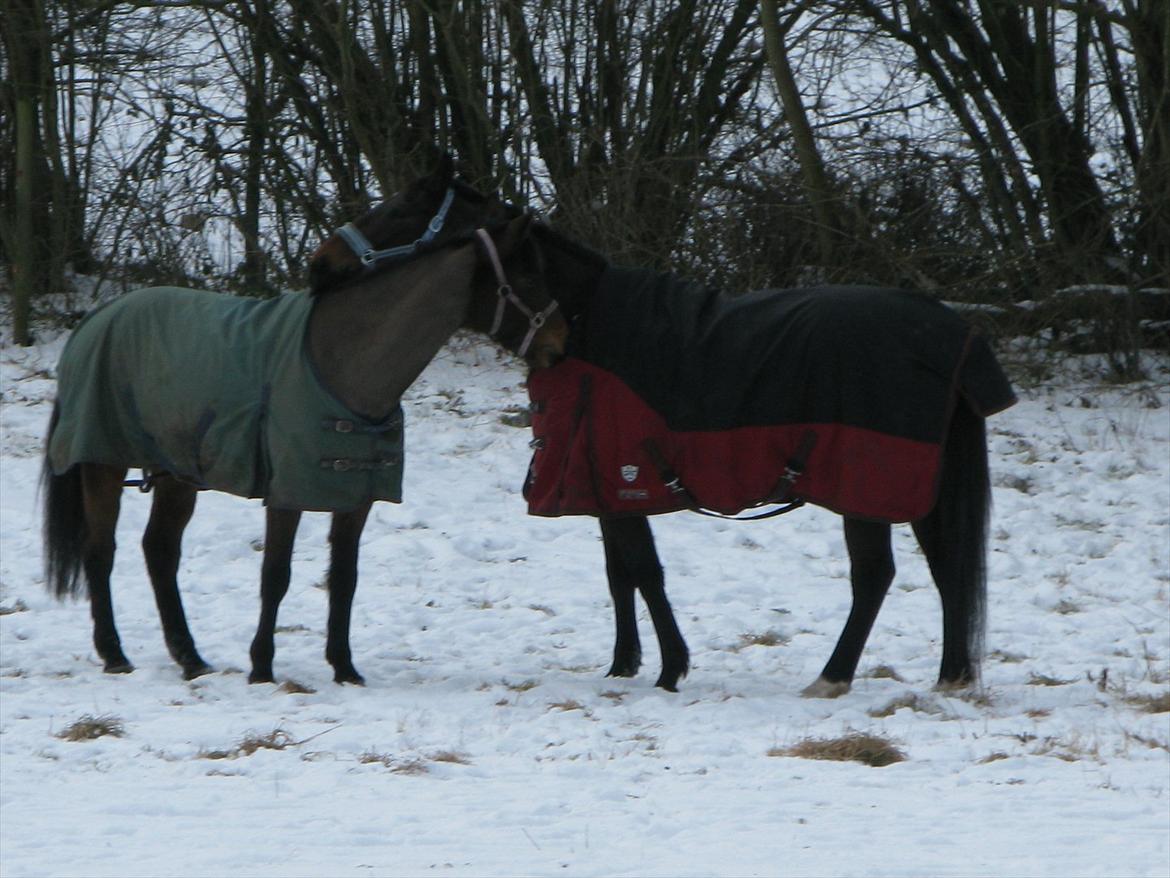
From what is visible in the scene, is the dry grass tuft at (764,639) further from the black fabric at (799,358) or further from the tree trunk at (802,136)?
the tree trunk at (802,136)

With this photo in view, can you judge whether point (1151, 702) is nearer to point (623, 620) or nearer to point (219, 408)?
point (623, 620)

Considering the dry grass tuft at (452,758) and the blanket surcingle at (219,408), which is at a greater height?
the blanket surcingle at (219,408)

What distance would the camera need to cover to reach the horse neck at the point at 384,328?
4980mm

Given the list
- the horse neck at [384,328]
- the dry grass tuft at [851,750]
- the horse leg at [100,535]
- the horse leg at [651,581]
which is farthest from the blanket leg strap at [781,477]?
the horse leg at [100,535]

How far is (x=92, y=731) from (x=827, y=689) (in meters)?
2.37

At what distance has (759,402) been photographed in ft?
15.8

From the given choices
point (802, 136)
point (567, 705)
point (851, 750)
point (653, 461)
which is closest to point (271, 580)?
point (567, 705)

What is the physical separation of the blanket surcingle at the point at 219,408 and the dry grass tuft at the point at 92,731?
3.07ft

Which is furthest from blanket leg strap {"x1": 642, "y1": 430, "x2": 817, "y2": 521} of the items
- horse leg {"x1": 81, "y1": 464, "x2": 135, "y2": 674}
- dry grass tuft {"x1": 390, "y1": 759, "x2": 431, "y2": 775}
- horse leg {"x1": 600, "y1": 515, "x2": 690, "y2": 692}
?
horse leg {"x1": 81, "y1": 464, "x2": 135, "y2": 674}

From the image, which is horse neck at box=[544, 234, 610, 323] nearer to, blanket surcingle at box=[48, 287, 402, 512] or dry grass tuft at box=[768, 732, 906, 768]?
blanket surcingle at box=[48, 287, 402, 512]

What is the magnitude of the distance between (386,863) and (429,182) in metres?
2.56

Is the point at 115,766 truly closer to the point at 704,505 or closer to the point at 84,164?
the point at 704,505

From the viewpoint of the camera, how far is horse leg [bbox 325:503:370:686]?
5.13m

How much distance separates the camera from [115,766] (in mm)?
3971
